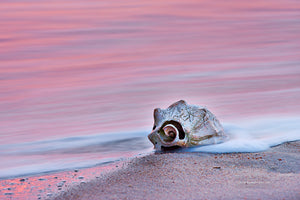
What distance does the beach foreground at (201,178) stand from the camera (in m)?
2.80

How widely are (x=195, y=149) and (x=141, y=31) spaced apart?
10.4 meters

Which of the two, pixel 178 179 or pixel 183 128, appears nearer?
pixel 178 179

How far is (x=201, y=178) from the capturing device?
10.3 ft

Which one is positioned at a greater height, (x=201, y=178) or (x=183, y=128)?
(x=183, y=128)

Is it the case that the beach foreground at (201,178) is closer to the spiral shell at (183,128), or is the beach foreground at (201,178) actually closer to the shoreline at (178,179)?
the shoreline at (178,179)

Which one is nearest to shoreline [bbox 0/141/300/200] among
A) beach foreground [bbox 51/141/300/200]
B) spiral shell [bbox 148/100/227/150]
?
beach foreground [bbox 51/141/300/200]

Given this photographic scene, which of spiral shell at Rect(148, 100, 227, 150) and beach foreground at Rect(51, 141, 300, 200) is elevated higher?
spiral shell at Rect(148, 100, 227, 150)

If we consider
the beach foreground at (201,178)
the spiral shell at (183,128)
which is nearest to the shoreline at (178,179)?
the beach foreground at (201,178)

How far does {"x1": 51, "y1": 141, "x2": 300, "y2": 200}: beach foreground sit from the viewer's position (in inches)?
110

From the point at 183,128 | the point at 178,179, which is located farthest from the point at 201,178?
the point at 183,128

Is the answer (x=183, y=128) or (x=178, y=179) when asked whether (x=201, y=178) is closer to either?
(x=178, y=179)

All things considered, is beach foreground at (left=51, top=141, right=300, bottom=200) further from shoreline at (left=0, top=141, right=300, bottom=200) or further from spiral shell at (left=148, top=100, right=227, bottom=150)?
spiral shell at (left=148, top=100, right=227, bottom=150)

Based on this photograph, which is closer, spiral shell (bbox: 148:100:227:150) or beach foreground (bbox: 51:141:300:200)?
beach foreground (bbox: 51:141:300:200)

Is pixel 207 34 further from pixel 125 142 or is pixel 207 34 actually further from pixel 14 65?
pixel 125 142
